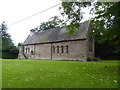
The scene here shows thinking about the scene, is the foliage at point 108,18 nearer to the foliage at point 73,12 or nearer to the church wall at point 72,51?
the foliage at point 73,12

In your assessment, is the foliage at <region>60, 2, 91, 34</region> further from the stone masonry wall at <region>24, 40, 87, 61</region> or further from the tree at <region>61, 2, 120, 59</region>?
the stone masonry wall at <region>24, 40, 87, 61</region>

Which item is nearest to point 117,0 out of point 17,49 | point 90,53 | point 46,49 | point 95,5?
point 95,5

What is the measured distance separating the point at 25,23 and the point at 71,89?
624 cm

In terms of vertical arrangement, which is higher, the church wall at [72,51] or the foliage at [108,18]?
the foliage at [108,18]

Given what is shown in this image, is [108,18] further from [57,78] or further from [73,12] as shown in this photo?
[57,78]

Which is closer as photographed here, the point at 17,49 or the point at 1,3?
the point at 1,3

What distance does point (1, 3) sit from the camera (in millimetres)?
8336

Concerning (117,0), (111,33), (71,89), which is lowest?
(71,89)

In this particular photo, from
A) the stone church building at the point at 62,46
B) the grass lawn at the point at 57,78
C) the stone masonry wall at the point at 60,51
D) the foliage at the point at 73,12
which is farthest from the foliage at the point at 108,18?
the stone masonry wall at the point at 60,51

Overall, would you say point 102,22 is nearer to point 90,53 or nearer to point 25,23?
point 25,23

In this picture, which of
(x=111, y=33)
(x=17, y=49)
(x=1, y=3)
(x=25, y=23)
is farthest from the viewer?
(x=17, y=49)

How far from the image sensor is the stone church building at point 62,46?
89.2ft

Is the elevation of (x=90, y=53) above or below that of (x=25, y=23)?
below

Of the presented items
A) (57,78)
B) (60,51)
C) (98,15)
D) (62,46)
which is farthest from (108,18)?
(60,51)
